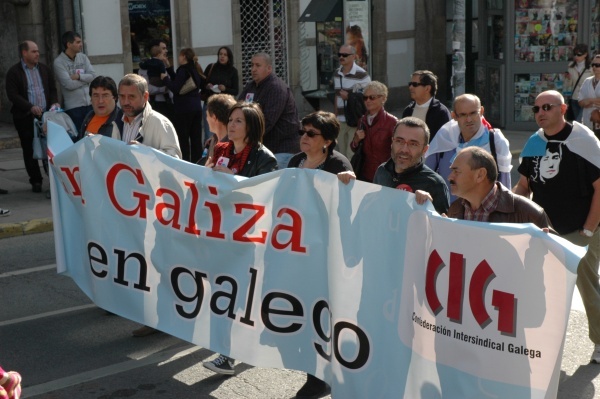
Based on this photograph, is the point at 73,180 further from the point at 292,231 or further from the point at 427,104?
the point at 427,104

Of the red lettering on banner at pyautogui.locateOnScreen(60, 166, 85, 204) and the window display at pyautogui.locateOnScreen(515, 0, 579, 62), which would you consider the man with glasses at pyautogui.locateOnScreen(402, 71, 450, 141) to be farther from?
the window display at pyautogui.locateOnScreen(515, 0, 579, 62)

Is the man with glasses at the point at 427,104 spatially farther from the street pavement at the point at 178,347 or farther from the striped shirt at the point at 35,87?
the striped shirt at the point at 35,87

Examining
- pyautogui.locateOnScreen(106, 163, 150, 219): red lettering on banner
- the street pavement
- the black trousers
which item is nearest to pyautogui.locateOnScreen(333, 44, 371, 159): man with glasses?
the street pavement

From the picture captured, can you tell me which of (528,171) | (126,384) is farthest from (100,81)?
(528,171)

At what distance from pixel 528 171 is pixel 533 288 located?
214 cm

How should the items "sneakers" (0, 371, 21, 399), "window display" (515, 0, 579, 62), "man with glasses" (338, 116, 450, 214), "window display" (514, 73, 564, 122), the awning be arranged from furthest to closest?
1. the awning
2. "window display" (514, 73, 564, 122)
3. "window display" (515, 0, 579, 62)
4. "man with glasses" (338, 116, 450, 214)
5. "sneakers" (0, 371, 21, 399)

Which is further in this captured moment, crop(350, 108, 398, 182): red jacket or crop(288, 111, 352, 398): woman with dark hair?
crop(350, 108, 398, 182): red jacket

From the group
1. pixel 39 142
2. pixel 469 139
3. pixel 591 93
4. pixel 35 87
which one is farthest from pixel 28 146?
pixel 591 93

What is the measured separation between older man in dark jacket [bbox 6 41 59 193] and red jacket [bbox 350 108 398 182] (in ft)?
16.4

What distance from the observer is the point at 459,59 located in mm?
14484

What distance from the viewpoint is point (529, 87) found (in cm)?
1747

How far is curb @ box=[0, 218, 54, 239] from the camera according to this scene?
36.0ft

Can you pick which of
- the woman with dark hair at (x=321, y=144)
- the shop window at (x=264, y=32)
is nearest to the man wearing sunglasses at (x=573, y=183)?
the woman with dark hair at (x=321, y=144)

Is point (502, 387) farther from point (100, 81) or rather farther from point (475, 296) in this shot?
point (100, 81)
